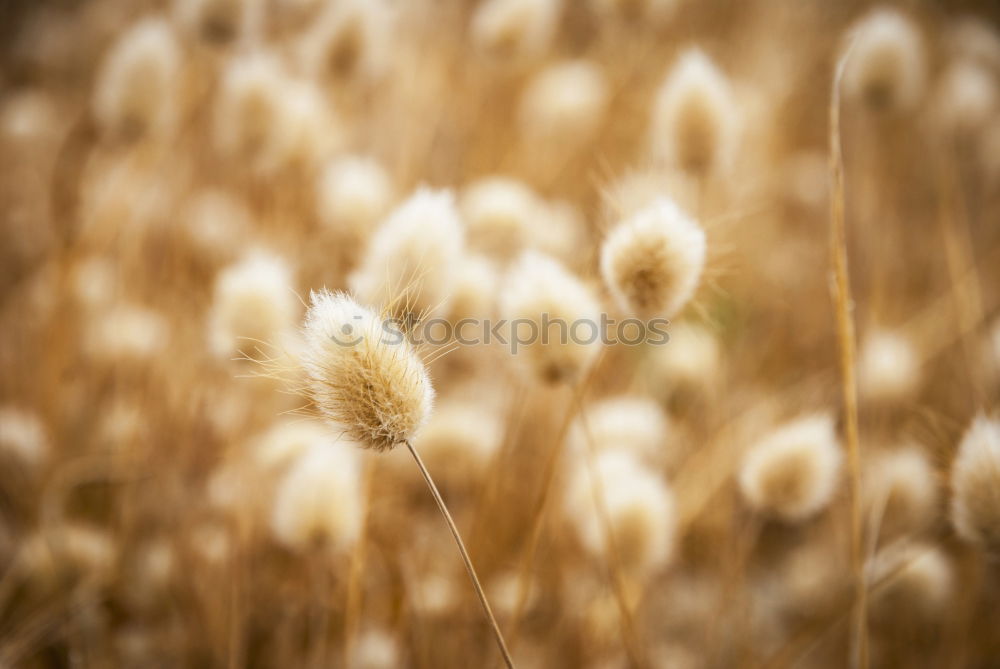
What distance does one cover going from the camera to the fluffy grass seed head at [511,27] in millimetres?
1104

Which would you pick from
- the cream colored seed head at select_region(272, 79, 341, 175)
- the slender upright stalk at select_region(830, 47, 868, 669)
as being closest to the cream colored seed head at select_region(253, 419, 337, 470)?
the cream colored seed head at select_region(272, 79, 341, 175)

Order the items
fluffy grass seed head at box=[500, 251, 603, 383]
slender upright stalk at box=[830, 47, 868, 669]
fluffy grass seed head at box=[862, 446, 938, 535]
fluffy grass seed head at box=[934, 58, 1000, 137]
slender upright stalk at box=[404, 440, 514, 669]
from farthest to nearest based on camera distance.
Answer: fluffy grass seed head at box=[934, 58, 1000, 137] → fluffy grass seed head at box=[862, 446, 938, 535] → fluffy grass seed head at box=[500, 251, 603, 383] → slender upright stalk at box=[830, 47, 868, 669] → slender upright stalk at box=[404, 440, 514, 669]

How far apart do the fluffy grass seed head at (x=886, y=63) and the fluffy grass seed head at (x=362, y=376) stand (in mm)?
1074

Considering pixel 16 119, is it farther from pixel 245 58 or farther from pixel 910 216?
pixel 910 216

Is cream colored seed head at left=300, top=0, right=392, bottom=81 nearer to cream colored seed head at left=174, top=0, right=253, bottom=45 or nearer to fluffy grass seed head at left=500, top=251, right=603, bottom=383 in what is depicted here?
cream colored seed head at left=174, top=0, right=253, bottom=45

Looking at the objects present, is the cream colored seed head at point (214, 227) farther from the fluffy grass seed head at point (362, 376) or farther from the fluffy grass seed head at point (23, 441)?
the fluffy grass seed head at point (362, 376)

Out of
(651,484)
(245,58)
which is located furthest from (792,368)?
(245,58)

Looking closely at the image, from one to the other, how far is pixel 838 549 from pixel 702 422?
1.03 feet

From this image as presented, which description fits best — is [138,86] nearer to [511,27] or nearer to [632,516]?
[511,27]

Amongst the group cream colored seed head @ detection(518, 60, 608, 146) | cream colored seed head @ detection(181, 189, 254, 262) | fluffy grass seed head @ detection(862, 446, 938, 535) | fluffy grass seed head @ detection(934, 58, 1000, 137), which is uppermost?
cream colored seed head @ detection(518, 60, 608, 146)

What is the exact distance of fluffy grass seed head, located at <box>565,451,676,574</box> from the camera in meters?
0.75

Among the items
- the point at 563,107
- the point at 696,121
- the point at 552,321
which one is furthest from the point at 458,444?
the point at 563,107

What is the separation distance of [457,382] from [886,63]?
992mm

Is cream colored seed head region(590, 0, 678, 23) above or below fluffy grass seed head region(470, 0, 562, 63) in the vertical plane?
below
